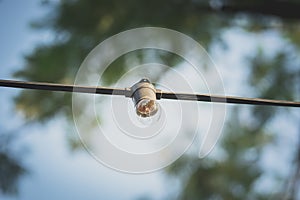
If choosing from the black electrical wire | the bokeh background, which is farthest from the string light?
the bokeh background

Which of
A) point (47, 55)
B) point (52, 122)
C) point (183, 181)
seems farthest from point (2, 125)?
point (183, 181)

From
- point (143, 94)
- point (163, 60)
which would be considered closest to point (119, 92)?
point (143, 94)

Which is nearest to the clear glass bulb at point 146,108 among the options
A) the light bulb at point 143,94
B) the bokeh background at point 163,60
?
the light bulb at point 143,94

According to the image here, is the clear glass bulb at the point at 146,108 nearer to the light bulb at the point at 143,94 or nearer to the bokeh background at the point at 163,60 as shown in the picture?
the light bulb at the point at 143,94

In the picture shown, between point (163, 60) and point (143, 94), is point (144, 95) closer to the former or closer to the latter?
point (143, 94)

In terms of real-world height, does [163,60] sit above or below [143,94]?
above

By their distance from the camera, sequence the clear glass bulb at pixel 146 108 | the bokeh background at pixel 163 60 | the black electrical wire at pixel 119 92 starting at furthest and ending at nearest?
the bokeh background at pixel 163 60 < the clear glass bulb at pixel 146 108 < the black electrical wire at pixel 119 92
